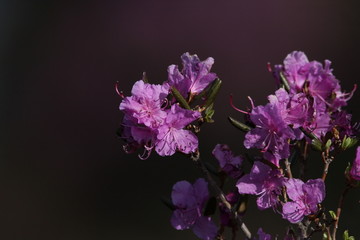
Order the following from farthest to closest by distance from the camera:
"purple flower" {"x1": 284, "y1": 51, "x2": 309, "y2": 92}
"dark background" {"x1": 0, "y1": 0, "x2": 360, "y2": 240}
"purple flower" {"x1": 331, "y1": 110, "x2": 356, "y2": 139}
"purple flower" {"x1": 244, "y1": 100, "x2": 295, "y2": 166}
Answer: "dark background" {"x1": 0, "y1": 0, "x2": 360, "y2": 240} → "purple flower" {"x1": 284, "y1": 51, "x2": 309, "y2": 92} → "purple flower" {"x1": 331, "y1": 110, "x2": 356, "y2": 139} → "purple flower" {"x1": 244, "y1": 100, "x2": 295, "y2": 166}

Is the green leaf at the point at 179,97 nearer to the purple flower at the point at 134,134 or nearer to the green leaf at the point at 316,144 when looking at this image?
the purple flower at the point at 134,134

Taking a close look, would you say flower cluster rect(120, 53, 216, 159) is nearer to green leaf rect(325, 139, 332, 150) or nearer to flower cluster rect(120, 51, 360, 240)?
flower cluster rect(120, 51, 360, 240)

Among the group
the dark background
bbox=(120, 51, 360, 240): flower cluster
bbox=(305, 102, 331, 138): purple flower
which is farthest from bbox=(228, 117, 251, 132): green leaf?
the dark background

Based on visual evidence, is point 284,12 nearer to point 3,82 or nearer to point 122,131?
point 3,82

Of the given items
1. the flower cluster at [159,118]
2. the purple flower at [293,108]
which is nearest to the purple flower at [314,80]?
the purple flower at [293,108]

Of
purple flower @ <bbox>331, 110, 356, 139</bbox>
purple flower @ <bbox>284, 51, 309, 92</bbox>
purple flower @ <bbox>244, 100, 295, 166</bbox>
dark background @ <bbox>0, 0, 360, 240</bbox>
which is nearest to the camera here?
purple flower @ <bbox>244, 100, 295, 166</bbox>

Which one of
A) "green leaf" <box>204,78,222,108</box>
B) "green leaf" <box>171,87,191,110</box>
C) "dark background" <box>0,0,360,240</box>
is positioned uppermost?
"green leaf" <box>171,87,191,110</box>
